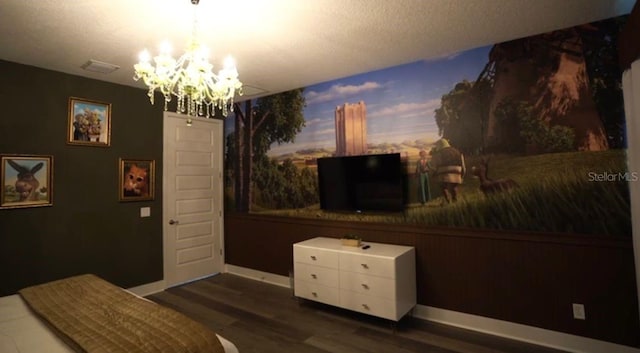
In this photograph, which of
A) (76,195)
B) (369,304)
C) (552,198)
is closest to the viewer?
(552,198)

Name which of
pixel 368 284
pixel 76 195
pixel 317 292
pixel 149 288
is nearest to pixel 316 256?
pixel 317 292

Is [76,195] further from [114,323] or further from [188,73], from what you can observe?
[188,73]

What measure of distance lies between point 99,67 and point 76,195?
1445 mm

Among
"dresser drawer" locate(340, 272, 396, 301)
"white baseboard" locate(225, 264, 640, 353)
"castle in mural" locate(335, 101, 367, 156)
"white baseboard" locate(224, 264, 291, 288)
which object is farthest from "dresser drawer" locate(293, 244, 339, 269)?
"castle in mural" locate(335, 101, 367, 156)

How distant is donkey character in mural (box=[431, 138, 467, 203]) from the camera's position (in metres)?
3.10

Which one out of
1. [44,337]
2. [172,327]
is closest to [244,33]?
[172,327]

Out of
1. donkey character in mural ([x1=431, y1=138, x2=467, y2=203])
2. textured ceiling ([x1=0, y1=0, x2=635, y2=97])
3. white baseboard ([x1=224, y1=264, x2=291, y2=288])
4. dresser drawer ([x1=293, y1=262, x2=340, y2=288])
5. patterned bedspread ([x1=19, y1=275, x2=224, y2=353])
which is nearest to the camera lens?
patterned bedspread ([x1=19, y1=275, x2=224, y2=353])

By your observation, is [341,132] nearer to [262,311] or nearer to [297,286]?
[297,286]

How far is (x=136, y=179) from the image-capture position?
4.02 m

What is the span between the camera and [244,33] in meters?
2.59

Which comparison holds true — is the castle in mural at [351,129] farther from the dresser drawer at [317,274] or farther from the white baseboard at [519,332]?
the white baseboard at [519,332]

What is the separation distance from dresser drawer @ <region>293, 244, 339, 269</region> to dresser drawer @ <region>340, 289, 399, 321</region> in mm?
312

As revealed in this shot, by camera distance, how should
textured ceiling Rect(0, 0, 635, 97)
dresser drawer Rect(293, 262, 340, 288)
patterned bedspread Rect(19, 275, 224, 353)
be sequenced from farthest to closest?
dresser drawer Rect(293, 262, 340, 288)
textured ceiling Rect(0, 0, 635, 97)
patterned bedspread Rect(19, 275, 224, 353)

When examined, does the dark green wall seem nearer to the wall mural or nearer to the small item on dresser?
the wall mural
